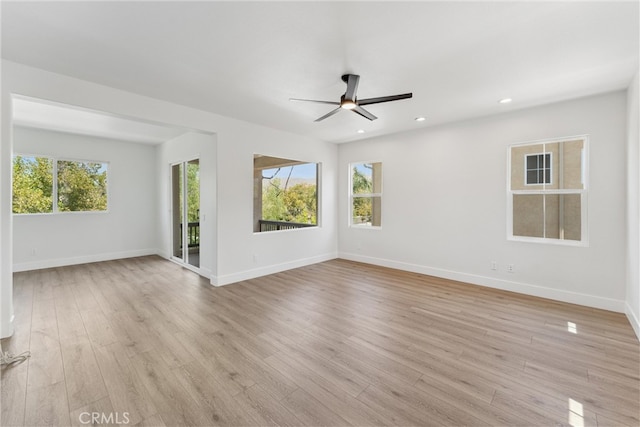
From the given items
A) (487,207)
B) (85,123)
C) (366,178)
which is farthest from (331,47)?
(85,123)

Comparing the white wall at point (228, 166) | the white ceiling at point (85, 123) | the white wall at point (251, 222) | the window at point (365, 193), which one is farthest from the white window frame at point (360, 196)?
the white ceiling at point (85, 123)

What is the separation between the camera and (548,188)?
4.10 m

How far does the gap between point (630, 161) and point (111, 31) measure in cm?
527

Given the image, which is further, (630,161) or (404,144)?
(404,144)

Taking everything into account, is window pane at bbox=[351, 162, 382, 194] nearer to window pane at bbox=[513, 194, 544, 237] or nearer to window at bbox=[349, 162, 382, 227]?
window at bbox=[349, 162, 382, 227]

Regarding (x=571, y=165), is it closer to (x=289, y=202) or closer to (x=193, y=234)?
(x=289, y=202)

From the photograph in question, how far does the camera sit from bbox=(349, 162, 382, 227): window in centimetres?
592

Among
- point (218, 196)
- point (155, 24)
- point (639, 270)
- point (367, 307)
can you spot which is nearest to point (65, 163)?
point (218, 196)

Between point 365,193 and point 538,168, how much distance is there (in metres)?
3.02

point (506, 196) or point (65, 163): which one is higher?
point (65, 163)

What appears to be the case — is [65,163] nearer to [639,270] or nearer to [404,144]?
[404,144]

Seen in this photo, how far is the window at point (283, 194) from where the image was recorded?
16.6 feet

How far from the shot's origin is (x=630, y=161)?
3.02 m

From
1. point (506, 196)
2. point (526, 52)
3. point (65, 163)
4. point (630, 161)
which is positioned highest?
point (526, 52)
